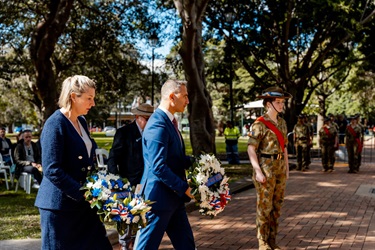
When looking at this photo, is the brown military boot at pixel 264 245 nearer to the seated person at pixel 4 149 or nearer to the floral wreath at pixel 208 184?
the floral wreath at pixel 208 184

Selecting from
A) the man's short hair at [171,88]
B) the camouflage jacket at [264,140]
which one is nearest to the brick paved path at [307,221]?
the camouflage jacket at [264,140]

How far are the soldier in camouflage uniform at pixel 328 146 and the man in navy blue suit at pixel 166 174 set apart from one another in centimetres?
1321

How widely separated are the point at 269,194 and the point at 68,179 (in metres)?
3.09

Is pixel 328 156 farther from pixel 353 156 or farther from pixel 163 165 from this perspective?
pixel 163 165

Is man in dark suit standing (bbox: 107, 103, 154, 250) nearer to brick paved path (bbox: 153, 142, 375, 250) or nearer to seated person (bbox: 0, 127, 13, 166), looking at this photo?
brick paved path (bbox: 153, 142, 375, 250)

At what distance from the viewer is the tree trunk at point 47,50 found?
1588 cm

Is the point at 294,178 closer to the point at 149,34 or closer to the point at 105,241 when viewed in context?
the point at 149,34

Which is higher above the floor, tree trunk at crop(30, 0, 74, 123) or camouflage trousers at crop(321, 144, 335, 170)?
tree trunk at crop(30, 0, 74, 123)

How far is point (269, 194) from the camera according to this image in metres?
5.96

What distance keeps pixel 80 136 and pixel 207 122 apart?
10621 mm

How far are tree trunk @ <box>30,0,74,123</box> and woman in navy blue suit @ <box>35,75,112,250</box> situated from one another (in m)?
12.4

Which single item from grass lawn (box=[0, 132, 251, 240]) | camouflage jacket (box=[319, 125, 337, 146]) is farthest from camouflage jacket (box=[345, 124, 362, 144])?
grass lawn (box=[0, 132, 251, 240])

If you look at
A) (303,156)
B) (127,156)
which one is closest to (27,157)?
(127,156)

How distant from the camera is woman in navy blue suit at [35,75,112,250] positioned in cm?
351
